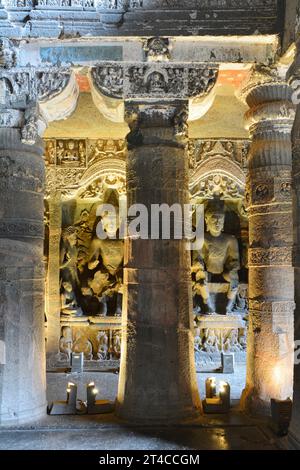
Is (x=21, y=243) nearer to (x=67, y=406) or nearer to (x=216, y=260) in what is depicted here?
(x=67, y=406)

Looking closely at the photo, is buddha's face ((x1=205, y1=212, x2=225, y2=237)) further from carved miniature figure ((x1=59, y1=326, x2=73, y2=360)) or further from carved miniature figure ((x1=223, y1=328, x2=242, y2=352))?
carved miniature figure ((x1=59, y1=326, x2=73, y2=360))

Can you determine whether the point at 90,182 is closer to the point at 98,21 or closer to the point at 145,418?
the point at 98,21

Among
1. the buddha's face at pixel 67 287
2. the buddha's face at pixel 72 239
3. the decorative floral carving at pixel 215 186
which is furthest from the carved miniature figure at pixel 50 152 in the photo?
the decorative floral carving at pixel 215 186

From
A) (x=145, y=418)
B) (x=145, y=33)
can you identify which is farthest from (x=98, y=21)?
(x=145, y=418)

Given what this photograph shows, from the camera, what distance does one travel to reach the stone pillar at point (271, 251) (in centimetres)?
570

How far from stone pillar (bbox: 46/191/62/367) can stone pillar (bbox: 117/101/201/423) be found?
3498mm

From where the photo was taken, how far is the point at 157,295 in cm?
555

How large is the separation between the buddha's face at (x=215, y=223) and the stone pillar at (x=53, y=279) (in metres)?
2.88

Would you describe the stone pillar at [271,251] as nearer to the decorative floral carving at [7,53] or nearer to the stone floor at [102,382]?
the stone floor at [102,382]

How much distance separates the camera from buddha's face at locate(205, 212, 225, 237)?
933 centimetres

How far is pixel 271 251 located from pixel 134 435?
2.59m

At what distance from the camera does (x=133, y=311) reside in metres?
5.62

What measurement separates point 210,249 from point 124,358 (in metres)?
4.17

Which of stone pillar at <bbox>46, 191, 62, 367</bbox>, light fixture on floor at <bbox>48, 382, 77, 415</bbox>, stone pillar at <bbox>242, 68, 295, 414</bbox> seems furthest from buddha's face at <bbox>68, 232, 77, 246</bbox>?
stone pillar at <bbox>242, 68, 295, 414</bbox>
